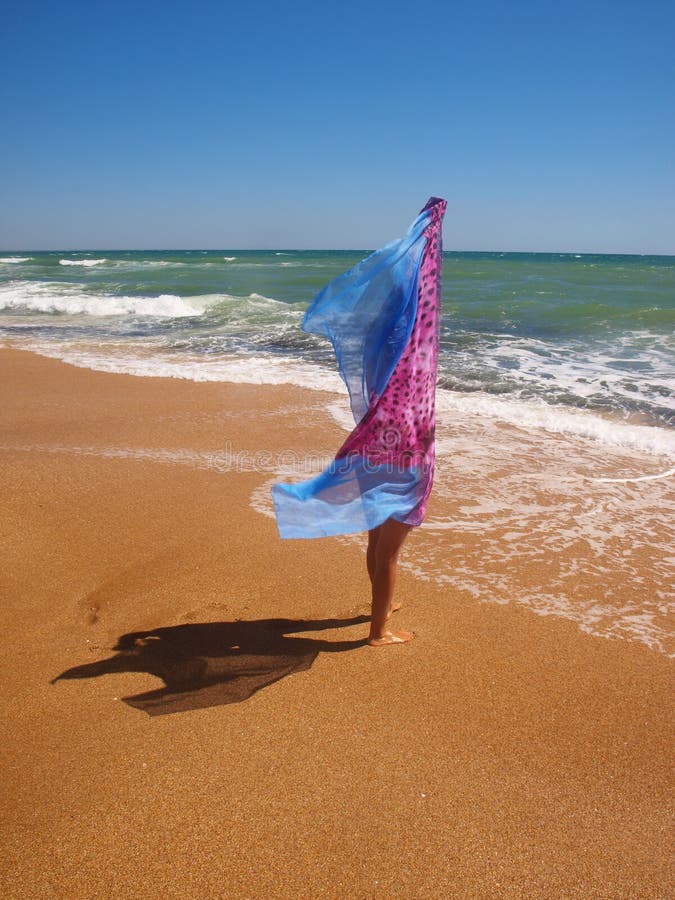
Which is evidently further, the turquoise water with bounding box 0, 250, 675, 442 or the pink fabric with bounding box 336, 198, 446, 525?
the turquoise water with bounding box 0, 250, 675, 442

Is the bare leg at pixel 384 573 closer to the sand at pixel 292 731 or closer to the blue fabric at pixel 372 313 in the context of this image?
the sand at pixel 292 731

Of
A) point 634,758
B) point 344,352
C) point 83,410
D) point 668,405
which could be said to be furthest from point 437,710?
point 668,405

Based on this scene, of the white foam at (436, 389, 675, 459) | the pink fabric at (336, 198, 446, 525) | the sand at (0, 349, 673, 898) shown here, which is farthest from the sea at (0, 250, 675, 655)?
the pink fabric at (336, 198, 446, 525)

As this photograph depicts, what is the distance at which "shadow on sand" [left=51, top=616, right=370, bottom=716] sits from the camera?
248 centimetres

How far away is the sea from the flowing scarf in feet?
3.13

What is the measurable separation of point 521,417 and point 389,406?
14.1 feet

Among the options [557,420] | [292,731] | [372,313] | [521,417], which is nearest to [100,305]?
[521,417]

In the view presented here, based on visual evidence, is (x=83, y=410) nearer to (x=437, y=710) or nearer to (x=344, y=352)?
(x=344, y=352)

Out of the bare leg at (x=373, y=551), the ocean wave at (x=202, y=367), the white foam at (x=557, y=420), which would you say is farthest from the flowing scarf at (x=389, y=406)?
the ocean wave at (x=202, y=367)

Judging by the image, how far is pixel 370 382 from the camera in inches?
107

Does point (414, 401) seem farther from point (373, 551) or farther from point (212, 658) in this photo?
point (212, 658)

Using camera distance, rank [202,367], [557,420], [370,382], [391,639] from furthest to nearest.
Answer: [202,367] < [557,420] < [391,639] < [370,382]

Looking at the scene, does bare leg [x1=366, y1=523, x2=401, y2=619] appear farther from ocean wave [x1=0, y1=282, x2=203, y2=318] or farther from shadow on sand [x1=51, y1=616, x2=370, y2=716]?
ocean wave [x1=0, y1=282, x2=203, y2=318]

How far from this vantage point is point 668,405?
7266 millimetres
